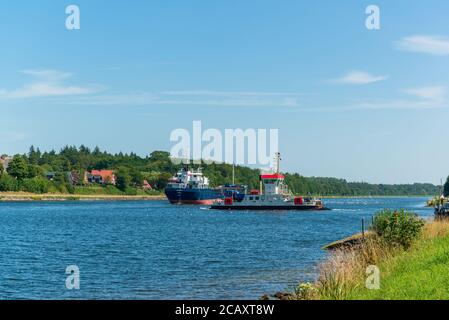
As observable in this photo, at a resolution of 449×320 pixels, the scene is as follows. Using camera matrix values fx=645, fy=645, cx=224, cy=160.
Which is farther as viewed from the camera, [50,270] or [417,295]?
[50,270]

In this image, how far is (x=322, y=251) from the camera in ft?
169

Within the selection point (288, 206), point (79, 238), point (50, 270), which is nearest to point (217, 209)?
point (288, 206)

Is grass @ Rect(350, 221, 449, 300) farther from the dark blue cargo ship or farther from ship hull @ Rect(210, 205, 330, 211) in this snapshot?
the dark blue cargo ship

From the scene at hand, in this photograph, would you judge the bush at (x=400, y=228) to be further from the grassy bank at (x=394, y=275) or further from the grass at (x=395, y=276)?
the grass at (x=395, y=276)

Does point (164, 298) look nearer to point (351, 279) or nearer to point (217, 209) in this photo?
point (351, 279)

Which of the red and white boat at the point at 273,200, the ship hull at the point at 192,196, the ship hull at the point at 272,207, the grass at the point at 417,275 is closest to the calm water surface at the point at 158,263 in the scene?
the grass at the point at 417,275

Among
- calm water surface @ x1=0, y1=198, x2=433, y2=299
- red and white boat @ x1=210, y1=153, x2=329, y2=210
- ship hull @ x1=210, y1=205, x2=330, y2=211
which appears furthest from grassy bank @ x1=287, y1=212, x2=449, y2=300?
red and white boat @ x1=210, y1=153, x2=329, y2=210

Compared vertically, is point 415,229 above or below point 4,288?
above

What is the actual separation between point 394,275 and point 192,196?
161 metres

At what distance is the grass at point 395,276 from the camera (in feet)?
67.1

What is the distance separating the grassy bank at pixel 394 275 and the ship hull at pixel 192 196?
150261 millimetres

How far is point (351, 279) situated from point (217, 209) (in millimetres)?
133246
